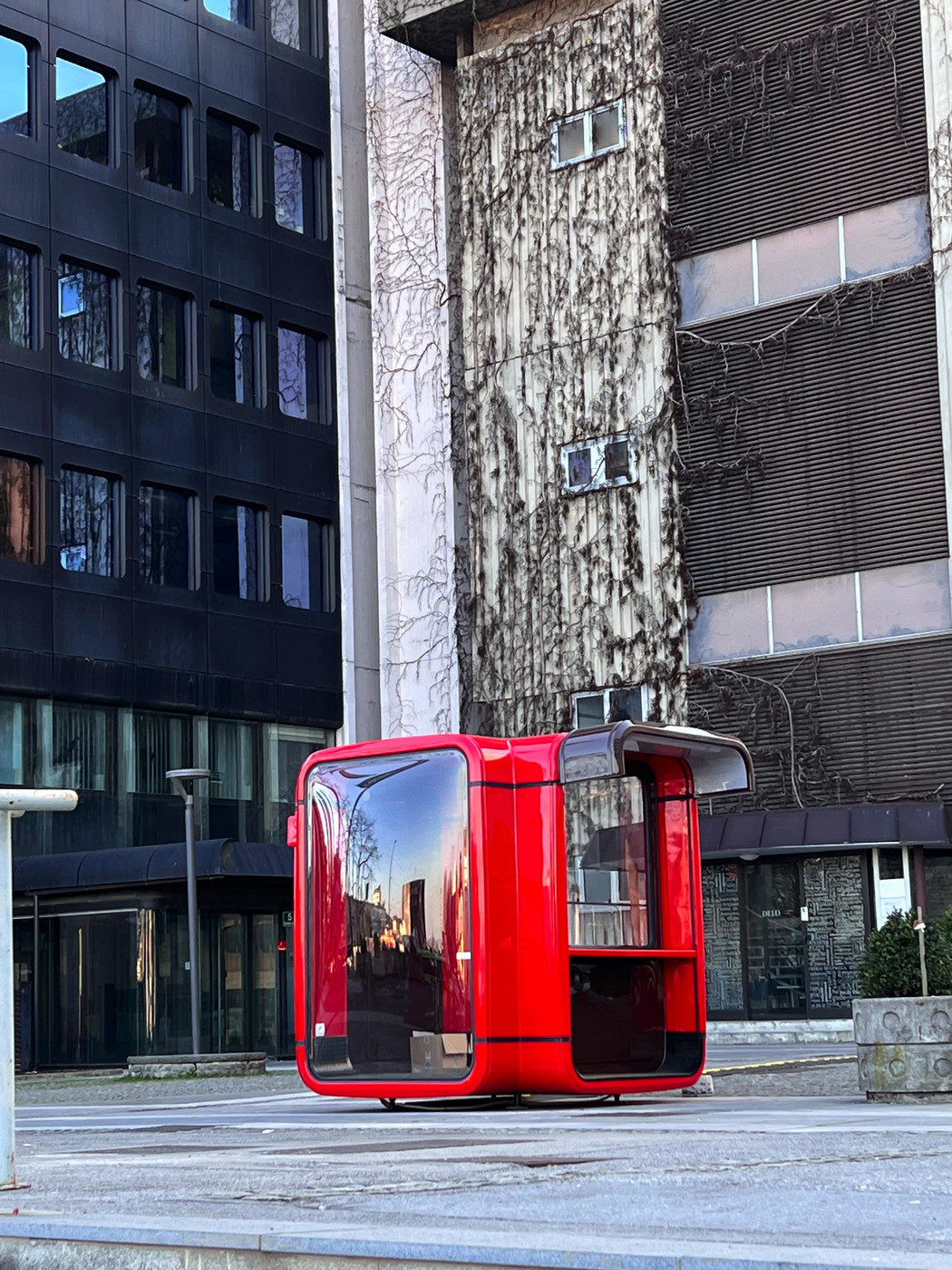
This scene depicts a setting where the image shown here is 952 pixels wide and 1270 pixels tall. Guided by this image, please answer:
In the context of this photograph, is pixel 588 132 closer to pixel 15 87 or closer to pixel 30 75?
pixel 30 75

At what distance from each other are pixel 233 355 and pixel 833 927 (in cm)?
1578

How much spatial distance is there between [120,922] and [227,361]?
11161 millimetres

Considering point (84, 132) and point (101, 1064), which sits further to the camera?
point (84, 132)

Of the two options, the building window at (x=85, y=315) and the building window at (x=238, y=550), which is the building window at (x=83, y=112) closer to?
the building window at (x=85, y=315)

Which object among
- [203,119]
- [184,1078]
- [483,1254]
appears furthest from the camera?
[203,119]

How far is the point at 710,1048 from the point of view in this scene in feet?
90.9

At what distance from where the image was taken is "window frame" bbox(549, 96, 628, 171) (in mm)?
33094

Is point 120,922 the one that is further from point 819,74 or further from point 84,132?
point 819,74

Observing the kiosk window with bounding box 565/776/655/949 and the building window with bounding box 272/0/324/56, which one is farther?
the building window with bounding box 272/0/324/56

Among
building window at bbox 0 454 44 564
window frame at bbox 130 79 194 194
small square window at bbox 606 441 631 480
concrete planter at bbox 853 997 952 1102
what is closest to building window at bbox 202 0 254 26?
window frame at bbox 130 79 194 194

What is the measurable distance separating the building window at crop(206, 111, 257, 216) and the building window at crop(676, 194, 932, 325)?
9576 mm

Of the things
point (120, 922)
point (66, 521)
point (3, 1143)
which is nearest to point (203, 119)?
point (66, 521)

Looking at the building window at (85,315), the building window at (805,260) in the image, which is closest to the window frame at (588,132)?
the building window at (805,260)

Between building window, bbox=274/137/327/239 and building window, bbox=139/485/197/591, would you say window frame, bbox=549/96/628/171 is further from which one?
building window, bbox=139/485/197/591
